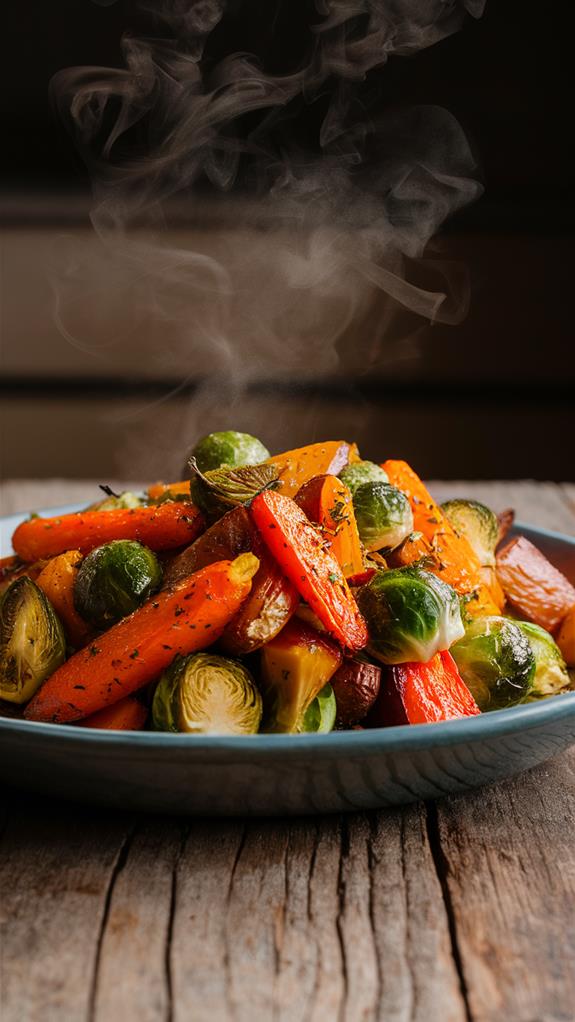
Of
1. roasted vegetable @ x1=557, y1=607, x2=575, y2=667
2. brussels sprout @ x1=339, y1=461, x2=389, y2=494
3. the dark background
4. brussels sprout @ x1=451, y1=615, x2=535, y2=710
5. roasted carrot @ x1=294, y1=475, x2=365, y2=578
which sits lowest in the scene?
the dark background

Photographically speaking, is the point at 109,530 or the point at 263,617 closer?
the point at 263,617

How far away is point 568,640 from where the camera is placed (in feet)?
7.98

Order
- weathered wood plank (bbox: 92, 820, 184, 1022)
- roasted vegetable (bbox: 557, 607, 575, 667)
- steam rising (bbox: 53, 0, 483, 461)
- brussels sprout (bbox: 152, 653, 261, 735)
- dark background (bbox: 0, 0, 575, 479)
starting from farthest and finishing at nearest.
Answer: dark background (bbox: 0, 0, 575, 479) → steam rising (bbox: 53, 0, 483, 461) → roasted vegetable (bbox: 557, 607, 575, 667) → brussels sprout (bbox: 152, 653, 261, 735) → weathered wood plank (bbox: 92, 820, 184, 1022)

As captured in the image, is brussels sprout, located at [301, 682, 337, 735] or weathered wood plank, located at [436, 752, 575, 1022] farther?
brussels sprout, located at [301, 682, 337, 735]

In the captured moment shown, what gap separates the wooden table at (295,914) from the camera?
1.40 meters

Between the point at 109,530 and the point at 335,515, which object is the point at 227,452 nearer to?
the point at 109,530

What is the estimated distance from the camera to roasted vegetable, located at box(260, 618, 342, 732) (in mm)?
1788

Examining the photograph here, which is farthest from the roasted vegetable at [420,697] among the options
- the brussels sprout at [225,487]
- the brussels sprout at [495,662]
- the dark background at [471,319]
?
the dark background at [471,319]

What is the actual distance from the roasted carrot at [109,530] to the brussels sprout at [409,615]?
1.21 ft

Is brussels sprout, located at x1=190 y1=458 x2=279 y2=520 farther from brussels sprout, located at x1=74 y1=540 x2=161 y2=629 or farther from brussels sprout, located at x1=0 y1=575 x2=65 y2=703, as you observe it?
brussels sprout, located at x1=0 y1=575 x2=65 y2=703

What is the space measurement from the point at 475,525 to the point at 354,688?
33.2 inches

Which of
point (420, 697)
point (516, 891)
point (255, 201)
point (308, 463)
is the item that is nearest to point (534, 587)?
point (308, 463)

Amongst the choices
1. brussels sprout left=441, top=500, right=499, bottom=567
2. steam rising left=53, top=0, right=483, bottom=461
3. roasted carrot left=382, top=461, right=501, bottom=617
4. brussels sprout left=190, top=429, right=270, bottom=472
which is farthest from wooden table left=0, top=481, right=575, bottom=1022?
steam rising left=53, top=0, right=483, bottom=461

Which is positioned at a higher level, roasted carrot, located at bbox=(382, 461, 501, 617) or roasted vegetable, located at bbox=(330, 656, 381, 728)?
roasted vegetable, located at bbox=(330, 656, 381, 728)
